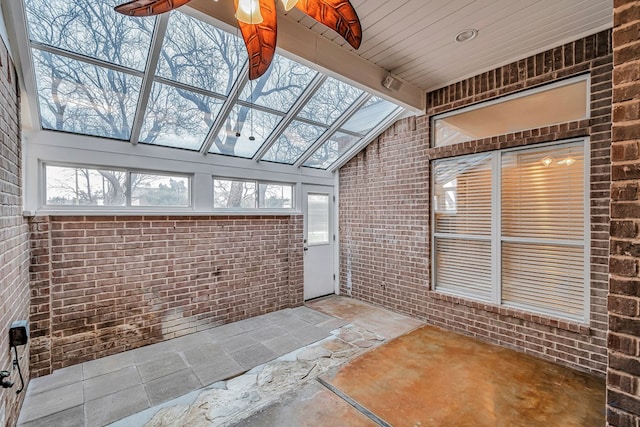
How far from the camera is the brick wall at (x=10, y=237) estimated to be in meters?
1.81

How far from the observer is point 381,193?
4.54 m

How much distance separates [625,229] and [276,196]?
410 cm

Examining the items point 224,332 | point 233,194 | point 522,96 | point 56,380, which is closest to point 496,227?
point 522,96

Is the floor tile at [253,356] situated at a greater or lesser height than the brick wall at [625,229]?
lesser

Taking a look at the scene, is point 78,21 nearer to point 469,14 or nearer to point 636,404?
point 469,14

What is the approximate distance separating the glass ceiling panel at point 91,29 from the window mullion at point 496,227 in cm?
360

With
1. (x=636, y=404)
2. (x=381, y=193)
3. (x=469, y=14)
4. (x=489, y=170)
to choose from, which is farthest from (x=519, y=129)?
(x=636, y=404)

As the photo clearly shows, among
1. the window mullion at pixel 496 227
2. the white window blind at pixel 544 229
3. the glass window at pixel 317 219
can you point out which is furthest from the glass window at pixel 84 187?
the white window blind at pixel 544 229

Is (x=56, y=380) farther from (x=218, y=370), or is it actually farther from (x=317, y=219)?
(x=317, y=219)

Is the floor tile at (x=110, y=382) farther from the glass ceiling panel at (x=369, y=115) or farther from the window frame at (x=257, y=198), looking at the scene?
the glass ceiling panel at (x=369, y=115)

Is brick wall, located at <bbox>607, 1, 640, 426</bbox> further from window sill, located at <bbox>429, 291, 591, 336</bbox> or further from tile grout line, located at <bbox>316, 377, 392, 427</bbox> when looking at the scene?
window sill, located at <bbox>429, 291, 591, 336</bbox>

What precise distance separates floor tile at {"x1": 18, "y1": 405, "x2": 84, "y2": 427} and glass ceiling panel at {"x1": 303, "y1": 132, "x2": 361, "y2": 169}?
394 centimetres

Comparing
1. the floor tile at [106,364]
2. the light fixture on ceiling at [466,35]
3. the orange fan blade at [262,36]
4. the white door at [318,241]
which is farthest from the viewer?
the white door at [318,241]

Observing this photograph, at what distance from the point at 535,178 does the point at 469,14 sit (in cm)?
178
